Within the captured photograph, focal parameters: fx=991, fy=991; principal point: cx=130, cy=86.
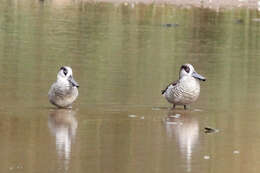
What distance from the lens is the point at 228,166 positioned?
9.84m

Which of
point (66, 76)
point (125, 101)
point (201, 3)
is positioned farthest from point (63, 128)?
point (201, 3)

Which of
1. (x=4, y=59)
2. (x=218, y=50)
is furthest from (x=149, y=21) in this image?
(x=4, y=59)

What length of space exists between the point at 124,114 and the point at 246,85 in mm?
3728

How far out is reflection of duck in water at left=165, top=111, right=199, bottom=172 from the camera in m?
10.7

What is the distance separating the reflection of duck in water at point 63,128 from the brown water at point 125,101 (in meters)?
0.01

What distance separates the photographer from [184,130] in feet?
39.2

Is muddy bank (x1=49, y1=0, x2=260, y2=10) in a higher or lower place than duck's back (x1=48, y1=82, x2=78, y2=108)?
higher

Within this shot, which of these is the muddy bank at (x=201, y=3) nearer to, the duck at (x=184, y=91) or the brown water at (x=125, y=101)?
the brown water at (x=125, y=101)

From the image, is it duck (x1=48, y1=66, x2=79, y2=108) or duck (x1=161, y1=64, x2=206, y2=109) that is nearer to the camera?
duck (x1=48, y1=66, x2=79, y2=108)

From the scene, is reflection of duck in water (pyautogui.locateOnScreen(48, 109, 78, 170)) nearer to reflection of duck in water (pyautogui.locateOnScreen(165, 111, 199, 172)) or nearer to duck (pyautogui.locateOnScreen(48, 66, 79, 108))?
duck (pyautogui.locateOnScreen(48, 66, 79, 108))

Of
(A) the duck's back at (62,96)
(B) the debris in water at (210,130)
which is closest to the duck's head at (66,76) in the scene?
(A) the duck's back at (62,96)

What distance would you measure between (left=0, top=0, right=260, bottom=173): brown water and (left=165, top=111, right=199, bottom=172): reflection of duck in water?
1 cm

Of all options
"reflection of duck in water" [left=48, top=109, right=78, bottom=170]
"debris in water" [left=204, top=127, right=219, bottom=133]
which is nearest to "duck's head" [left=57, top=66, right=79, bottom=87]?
"reflection of duck in water" [left=48, top=109, right=78, bottom=170]

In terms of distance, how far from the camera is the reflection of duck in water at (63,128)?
10.4 meters
